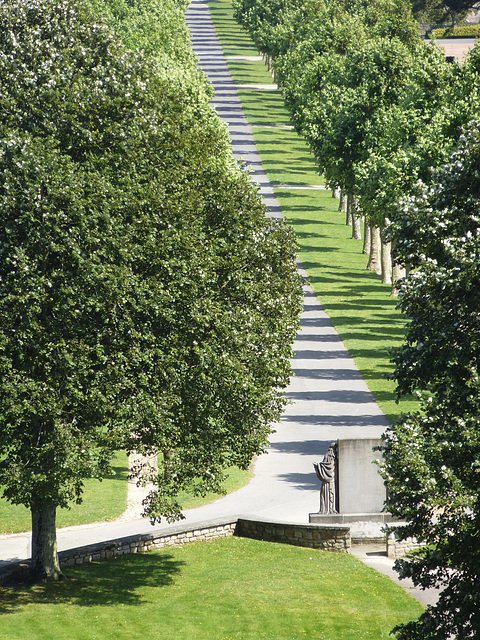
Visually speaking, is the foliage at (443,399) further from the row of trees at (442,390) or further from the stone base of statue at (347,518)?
the stone base of statue at (347,518)

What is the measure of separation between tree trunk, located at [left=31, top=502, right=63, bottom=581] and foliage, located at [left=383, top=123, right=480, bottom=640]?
902cm

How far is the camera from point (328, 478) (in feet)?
78.6

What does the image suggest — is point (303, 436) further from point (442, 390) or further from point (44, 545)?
point (442, 390)

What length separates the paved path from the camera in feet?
82.0

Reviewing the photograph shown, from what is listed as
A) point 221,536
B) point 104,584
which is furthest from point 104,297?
point 221,536

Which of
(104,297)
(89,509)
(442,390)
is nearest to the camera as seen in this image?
(442,390)

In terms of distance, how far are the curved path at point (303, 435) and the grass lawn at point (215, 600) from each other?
2.73m

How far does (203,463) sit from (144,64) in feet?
35.7

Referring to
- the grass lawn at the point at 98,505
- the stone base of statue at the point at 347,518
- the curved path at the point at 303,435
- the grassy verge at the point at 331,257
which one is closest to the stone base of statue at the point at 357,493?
the stone base of statue at the point at 347,518

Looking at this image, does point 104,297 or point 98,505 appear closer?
point 104,297

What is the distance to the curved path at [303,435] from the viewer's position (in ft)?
82.2

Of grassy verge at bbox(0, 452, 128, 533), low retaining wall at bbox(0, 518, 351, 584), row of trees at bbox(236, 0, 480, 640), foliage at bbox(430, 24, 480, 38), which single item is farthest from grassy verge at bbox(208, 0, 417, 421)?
foliage at bbox(430, 24, 480, 38)

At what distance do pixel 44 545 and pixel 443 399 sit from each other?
1052 cm

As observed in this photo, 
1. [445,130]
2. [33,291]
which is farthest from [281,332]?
[445,130]
